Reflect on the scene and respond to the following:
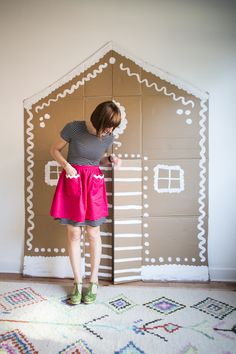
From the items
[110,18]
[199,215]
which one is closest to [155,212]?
[199,215]

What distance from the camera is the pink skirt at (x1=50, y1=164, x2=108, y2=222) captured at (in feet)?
5.33

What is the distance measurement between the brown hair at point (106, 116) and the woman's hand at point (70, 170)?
0.92 feet

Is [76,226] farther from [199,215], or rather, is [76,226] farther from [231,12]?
[231,12]

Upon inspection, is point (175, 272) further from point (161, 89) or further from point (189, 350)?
point (161, 89)

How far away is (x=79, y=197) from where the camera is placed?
162 centimetres

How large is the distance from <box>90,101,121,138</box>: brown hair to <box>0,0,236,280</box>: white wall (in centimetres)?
69

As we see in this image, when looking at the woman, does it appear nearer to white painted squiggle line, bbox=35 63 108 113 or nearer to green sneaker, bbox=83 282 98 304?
green sneaker, bbox=83 282 98 304

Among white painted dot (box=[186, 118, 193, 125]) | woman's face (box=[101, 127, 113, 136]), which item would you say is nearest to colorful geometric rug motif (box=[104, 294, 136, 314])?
woman's face (box=[101, 127, 113, 136])

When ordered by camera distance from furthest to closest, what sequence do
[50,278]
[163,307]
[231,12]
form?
[50,278]
[231,12]
[163,307]

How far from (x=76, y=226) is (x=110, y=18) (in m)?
1.47

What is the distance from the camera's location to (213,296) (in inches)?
68.3

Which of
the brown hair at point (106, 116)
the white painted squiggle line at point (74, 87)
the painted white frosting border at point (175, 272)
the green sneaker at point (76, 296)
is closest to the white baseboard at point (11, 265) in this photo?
the green sneaker at point (76, 296)

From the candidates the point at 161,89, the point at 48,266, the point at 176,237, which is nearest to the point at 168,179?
the point at 176,237

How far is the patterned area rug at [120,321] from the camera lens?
127 centimetres
